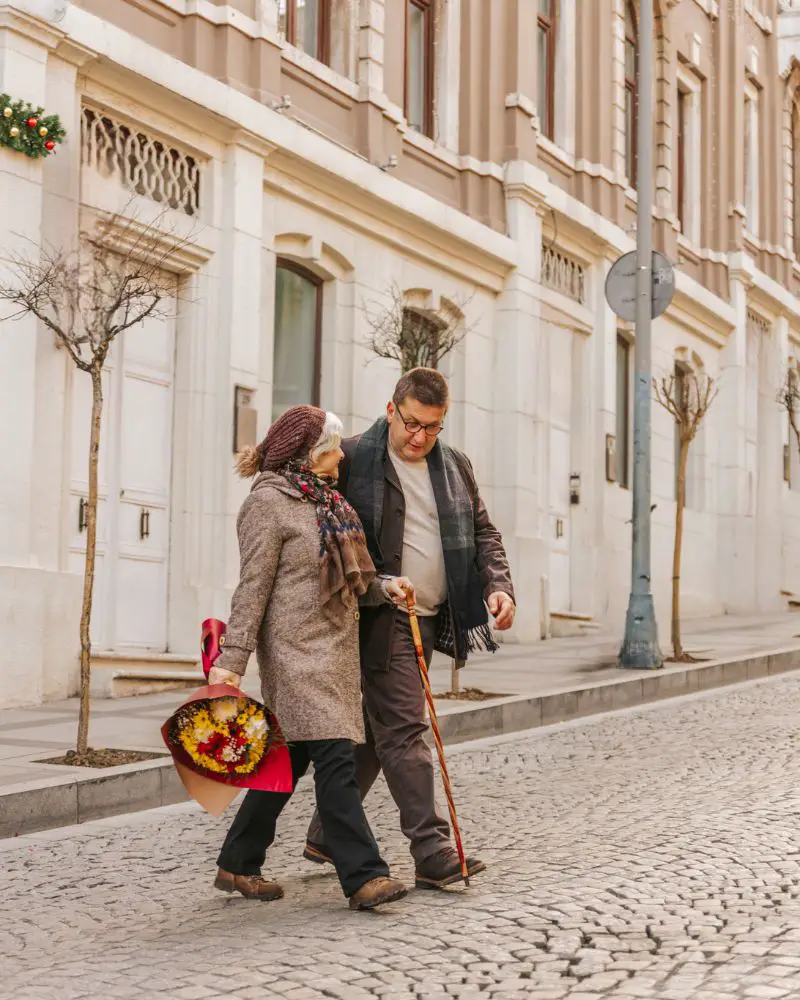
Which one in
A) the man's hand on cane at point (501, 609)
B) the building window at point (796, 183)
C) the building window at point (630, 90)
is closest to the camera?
the man's hand on cane at point (501, 609)

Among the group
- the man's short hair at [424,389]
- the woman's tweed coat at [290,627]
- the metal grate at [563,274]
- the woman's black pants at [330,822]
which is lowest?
the woman's black pants at [330,822]

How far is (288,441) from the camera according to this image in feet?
19.5

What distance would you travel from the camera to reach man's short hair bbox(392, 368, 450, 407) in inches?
243

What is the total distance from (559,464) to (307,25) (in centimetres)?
695

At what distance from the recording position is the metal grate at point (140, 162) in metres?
13.0

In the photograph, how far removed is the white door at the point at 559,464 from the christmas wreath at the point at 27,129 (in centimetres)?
985

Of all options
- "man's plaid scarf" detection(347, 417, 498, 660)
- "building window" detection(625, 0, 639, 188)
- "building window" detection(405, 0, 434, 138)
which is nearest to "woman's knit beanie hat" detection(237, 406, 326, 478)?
"man's plaid scarf" detection(347, 417, 498, 660)

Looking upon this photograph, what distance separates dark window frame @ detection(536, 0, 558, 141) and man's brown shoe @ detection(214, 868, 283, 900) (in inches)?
654

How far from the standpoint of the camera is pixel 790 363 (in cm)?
3072

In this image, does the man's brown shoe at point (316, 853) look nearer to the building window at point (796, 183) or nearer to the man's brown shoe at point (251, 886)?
the man's brown shoe at point (251, 886)

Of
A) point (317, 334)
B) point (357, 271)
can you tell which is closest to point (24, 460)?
point (317, 334)

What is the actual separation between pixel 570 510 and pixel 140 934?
52.6 feet

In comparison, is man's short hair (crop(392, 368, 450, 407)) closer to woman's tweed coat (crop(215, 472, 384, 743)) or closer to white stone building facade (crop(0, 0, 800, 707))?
woman's tweed coat (crop(215, 472, 384, 743))

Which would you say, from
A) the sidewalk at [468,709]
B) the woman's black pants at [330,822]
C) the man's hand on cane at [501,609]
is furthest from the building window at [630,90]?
the woman's black pants at [330,822]
